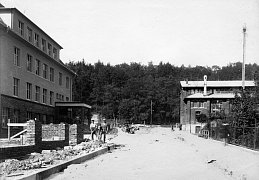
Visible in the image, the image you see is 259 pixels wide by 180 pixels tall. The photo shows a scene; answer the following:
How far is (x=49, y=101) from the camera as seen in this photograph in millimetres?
45062

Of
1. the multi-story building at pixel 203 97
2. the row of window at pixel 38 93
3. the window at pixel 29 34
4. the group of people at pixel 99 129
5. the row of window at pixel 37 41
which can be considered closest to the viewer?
the group of people at pixel 99 129

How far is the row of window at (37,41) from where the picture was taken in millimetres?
36375

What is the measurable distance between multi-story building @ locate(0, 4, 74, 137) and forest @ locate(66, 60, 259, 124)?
230 feet

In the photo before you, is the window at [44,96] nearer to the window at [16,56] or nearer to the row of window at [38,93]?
the row of window at [38,93]

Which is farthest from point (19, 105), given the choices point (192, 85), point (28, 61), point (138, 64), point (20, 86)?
point (138, 64)

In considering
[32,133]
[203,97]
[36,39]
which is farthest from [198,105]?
[32,133]

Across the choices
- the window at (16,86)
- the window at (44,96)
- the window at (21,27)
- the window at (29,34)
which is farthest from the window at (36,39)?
the window at (16,86)

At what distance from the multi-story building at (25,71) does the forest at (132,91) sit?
6998 centimetres

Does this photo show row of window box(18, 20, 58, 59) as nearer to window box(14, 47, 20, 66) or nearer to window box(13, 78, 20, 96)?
window box(14, 47, 20, 66)

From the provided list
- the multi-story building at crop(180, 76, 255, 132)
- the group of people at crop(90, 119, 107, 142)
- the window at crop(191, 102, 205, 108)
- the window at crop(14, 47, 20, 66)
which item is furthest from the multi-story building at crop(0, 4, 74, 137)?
the window at crop(191, 102, 205, 108)

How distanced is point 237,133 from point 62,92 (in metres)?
31.6

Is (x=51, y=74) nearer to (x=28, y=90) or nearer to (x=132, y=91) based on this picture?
(x=28, y=90)

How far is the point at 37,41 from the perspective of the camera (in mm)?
41156

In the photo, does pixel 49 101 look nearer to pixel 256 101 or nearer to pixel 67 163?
pixel 256 101
